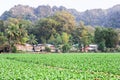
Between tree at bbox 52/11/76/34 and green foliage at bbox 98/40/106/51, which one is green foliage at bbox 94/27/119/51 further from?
tree at bbox 52/11/76/34

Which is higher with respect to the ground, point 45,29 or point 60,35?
point 45,29

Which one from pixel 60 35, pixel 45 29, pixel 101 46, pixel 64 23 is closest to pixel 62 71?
pixel 101 46

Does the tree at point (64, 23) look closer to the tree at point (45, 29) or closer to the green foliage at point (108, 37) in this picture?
the tree at point (45, 29)

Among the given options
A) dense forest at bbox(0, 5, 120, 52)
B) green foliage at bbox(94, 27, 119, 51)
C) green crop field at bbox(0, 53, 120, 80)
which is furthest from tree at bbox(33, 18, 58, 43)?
green crop field at bbox(0, 53, 120, 80)

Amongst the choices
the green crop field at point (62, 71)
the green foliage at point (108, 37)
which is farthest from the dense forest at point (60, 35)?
the green crop field at point (62, 71)

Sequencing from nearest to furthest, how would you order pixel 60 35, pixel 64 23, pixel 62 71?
pixel 62 71, pixel 60 35, pixel 64 23

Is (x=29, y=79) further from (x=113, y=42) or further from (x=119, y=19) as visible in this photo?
(x=119, y=19)

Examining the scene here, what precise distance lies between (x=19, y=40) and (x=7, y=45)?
3.48m

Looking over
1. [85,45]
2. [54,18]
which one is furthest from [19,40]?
[54,18]

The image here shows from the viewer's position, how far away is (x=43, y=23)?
364ft

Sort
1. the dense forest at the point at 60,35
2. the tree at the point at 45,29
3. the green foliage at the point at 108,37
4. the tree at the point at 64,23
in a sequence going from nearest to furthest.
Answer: the dense forest at the point at 60,35, the green foliage at the point at 108,37, the tree at the point at 45,29, the tree at the point at 64,23

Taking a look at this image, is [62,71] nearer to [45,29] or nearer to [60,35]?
[45,29]

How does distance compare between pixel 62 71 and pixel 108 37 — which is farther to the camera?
pixel 108 37

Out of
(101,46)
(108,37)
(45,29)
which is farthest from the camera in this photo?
(45,29)
